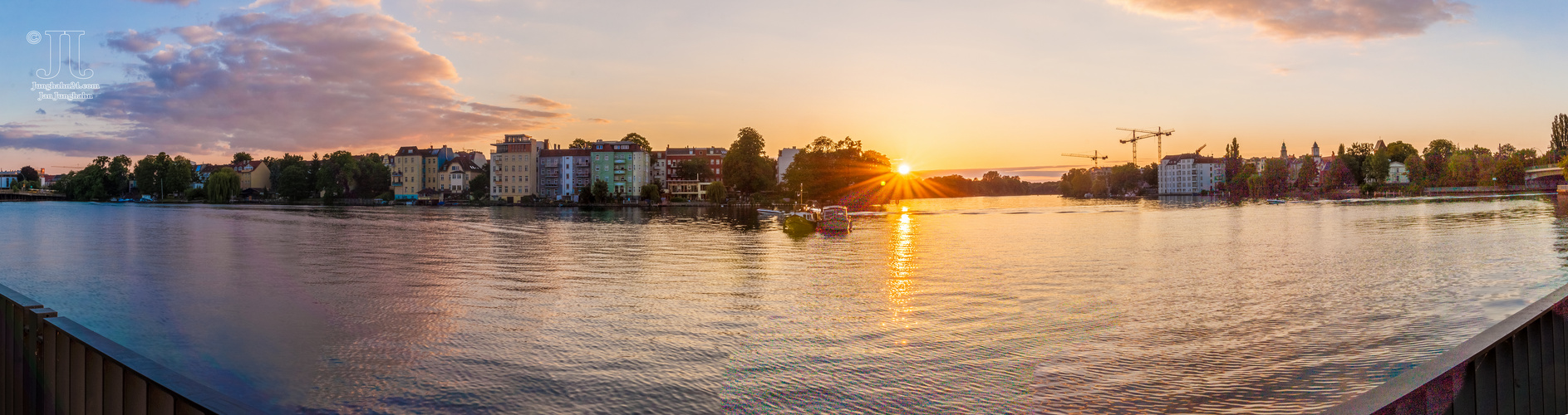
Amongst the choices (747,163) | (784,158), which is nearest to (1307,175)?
(784,158)

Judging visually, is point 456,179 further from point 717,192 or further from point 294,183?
point 717,192

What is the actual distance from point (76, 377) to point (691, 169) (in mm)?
136178

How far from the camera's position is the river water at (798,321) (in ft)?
32.4

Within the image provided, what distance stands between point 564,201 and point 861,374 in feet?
409

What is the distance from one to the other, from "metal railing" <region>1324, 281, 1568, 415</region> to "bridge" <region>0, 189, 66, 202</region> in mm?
233489

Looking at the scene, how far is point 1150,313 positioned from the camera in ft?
52.5

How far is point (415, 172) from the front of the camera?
142 meters

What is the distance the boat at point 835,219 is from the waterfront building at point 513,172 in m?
88.5

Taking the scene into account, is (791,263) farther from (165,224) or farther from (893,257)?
(165,224)

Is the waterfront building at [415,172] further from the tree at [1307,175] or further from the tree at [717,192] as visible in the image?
the tree at [1307,175]

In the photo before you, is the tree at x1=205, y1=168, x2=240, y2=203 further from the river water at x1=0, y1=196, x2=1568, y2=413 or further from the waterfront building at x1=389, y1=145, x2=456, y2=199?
the river water at x1=0, y1=196, x2=1568, y2=413

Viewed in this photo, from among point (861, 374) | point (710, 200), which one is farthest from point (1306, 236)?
point (710, 200)

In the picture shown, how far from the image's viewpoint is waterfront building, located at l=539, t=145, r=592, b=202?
132m

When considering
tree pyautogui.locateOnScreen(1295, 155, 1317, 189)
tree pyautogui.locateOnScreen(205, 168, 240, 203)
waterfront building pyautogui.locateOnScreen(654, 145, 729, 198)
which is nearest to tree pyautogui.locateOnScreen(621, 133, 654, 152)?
waterfront building pyautogui.locateOnScreen(654, 145, 729, 198)
